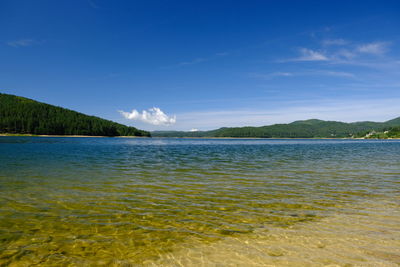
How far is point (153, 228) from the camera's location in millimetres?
8406

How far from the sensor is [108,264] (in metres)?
5.96

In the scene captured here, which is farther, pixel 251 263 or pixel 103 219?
pixel 103 219

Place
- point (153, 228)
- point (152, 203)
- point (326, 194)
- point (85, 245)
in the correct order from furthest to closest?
point (326, 194), point (152, 203), point (153, 228), point (85, 245)

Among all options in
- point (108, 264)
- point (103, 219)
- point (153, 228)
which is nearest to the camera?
point (108, 264)

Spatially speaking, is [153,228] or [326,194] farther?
[326,194]

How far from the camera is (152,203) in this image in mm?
11555

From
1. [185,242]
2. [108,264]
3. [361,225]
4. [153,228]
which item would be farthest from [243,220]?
[108,264]

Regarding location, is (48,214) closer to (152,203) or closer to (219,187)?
(152,203)

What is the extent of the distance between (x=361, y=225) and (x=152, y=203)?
8.75 m

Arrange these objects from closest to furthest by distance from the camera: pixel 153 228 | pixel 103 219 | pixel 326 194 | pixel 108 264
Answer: pixel 108 264 < pixel 153 228 < pixel 103 219 < pixel 326 194

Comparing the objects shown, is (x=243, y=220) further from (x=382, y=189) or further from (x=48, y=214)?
(x=382, y=189)

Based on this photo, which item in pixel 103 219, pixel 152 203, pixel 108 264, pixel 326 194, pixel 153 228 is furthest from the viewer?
pixel 326 194

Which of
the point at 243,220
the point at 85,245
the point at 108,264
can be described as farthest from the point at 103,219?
the point at 243,220

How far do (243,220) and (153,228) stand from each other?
3.49 meters
